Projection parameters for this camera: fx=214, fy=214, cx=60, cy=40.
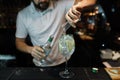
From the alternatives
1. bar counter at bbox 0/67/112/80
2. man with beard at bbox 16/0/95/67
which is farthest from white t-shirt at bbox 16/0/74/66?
bar counter at bbox 0/67/112/80

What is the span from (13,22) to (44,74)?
1159 mm

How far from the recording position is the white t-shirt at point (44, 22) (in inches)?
64.4

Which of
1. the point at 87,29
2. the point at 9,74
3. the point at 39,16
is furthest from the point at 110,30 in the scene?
the point at 9,74

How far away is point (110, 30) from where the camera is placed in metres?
2.24

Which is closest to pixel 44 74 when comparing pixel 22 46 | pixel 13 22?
pixel 22 46

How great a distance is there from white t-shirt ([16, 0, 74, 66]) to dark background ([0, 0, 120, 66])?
48cm

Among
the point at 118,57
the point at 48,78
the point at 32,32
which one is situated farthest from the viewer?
the point at 118,57

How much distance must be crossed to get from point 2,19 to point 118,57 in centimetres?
123

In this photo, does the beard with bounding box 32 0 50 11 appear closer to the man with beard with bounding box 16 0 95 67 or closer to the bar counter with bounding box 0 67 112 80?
the man with beard with bounding box 16 0 95 67

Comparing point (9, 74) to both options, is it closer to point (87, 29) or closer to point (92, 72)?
point (92, 72)

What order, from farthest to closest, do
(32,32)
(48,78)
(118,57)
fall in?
(118,57)
(32,32)
(48,78)

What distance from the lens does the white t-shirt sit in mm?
1635

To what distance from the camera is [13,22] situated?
2170 millimetres

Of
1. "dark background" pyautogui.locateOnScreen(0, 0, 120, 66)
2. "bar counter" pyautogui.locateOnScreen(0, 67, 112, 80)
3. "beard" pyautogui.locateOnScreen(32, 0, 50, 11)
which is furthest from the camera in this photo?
"dark background" pyautogui.locateOnScreen(0, 0, 120, 66)
